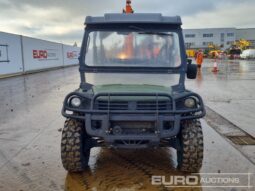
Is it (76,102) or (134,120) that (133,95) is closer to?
(134,120)

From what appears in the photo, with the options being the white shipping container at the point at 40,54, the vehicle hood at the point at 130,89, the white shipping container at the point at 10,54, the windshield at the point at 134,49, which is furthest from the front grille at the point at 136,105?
the white shipping container at the point at 40,54

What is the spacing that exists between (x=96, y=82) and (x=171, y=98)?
4.36ft

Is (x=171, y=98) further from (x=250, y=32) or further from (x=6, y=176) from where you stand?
(x=250, y=32)

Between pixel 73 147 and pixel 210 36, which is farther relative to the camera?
pixel 210 36

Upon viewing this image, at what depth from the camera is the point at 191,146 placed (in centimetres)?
416

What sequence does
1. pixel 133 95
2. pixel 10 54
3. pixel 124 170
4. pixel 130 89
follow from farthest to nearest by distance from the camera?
pixel 10 54 → pixel 124 170 → pixel 130 89 → pixel 133 95

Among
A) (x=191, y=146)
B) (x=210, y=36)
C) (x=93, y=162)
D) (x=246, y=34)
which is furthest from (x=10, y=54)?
(x=246, y=34)

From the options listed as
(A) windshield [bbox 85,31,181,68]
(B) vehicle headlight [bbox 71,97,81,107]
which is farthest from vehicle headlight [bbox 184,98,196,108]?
(B) vehicle headlight [bbox 71,97,81,107]

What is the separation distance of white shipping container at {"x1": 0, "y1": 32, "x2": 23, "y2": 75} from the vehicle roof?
59.8 feet

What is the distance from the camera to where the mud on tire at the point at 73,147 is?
4.21m

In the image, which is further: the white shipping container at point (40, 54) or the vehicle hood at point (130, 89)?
the white shipping container at point (40, 54)

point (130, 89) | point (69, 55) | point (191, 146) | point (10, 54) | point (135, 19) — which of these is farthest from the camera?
point (69, 55)

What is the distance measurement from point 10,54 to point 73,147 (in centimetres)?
2057

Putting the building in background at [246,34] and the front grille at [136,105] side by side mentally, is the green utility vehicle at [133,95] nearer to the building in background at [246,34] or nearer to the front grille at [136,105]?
the front grille at [136,105]
